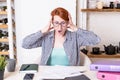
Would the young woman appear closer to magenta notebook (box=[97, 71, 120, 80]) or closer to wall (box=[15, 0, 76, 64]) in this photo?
magenta notebook (box=[97, 71, 120, 80])

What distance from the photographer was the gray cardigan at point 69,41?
238 centimetres

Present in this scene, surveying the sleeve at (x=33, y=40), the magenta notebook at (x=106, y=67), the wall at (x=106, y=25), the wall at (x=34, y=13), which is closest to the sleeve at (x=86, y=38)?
the sleeve at (x=33, y=40)

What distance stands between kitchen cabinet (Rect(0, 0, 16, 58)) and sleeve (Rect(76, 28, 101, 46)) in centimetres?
119

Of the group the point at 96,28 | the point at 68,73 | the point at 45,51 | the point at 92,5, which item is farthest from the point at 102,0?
the point at 68,73

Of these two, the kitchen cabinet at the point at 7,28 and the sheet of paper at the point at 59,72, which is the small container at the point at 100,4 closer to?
the kitchen cabinet at the point at 7,28

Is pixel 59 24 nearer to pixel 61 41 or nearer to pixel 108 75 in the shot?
pixel 61 41

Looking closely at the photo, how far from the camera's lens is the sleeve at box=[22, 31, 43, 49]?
2378 mm

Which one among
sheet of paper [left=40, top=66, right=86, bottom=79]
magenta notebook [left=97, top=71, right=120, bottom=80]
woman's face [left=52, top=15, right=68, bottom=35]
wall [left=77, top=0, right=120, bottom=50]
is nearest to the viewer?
magenta notebook [left=97, top=71, right=120, bottom=80]

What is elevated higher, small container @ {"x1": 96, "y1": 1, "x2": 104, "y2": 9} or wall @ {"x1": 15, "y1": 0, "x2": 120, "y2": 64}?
small container @ {"x1": 96, "y1": 1, "x2": 104, "y2": 9}

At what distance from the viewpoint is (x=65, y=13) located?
91.8 inches

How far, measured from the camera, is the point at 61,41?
7.82 feet

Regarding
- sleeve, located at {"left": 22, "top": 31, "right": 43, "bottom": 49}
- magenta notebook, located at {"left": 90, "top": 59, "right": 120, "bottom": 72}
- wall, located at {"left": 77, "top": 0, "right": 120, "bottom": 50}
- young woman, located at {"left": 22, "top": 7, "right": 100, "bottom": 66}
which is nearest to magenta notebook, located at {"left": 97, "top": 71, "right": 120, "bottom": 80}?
magenta notebook, located at {"left": 90, "top": 59, "right": 120, "bottom": 72}

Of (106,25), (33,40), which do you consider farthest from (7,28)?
(106,25)

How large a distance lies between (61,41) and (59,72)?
0.56 m
